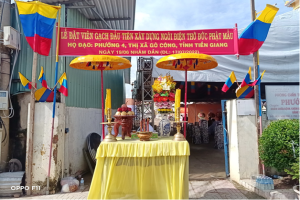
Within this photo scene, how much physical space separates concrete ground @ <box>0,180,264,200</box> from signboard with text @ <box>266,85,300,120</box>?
64.2 inches

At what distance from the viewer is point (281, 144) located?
3.61m

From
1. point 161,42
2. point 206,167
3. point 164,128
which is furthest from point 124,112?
point 206,167

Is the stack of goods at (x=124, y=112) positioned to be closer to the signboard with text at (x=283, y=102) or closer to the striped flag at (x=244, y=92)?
the striped flag at (x=244, y=92)

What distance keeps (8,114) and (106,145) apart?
282 cm

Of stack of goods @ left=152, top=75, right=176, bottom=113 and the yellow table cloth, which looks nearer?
the yellow table cloth

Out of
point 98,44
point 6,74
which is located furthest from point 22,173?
point 98,44

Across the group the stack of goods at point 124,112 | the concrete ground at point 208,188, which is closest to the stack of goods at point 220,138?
the concrete ground at point 208,188

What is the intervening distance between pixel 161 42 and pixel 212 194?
3.21m

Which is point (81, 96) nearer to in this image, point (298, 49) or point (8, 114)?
point (8, 114)

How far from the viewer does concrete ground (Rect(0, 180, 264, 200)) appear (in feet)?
12.4

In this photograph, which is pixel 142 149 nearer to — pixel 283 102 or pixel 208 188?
pixel 208 188

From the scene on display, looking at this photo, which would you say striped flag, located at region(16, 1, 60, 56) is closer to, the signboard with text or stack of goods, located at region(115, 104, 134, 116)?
stack of goods, located at region(115, 104, 134, 116)

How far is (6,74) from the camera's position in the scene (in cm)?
465

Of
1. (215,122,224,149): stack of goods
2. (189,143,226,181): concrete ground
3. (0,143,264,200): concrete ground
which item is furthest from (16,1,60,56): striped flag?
(215,122,224,149): stack of goods
